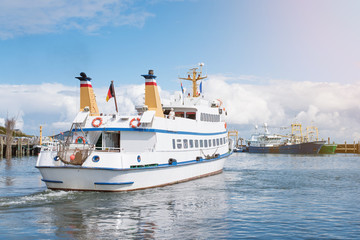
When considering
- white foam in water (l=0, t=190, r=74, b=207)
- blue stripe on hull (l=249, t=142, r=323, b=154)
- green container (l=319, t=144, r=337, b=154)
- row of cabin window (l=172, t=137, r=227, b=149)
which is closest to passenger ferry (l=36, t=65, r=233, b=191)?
row of cabin window (l=172, t=137, r=227, b=149)

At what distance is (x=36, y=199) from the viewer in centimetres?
1888

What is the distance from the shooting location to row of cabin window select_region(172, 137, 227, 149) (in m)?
26.0

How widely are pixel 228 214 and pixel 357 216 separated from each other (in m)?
5.76

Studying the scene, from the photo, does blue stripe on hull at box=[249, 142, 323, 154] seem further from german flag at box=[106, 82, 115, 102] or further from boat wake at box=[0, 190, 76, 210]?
boat wake at box=[0, 190, 76, 210]

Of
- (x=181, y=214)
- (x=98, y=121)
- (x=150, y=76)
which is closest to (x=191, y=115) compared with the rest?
(x=150, y=76)

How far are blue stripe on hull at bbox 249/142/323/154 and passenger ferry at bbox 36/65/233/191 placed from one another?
257ft

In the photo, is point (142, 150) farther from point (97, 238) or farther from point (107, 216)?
point (97, 238)

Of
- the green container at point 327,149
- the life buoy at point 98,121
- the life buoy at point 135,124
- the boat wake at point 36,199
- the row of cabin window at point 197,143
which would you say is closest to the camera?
the boat wake at point 36,199

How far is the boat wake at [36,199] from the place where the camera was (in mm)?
17572

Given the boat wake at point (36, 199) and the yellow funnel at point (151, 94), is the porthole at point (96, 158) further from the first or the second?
the yellow funnel at point (151, 94)

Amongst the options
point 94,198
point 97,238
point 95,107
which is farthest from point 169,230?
point 95,107

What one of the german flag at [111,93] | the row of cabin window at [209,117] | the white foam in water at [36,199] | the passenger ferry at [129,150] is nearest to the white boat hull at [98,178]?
the passenger ferry at [129,150]

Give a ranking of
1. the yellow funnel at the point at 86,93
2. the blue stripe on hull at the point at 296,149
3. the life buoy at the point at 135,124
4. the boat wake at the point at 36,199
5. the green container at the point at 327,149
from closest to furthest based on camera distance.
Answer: the boat wake at the point at 36,199 < the life buoy at the point at 135,124 < the yellow funnel at the point at 86,93 < the blue stripe on hull at the point at 296,149 < the green container at the point at 327,149

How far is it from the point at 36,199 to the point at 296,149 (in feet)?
317
